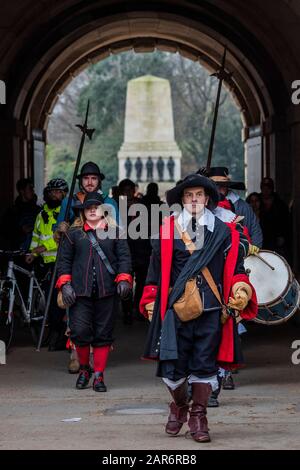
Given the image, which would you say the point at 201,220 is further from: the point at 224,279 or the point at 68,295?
the point at 68,295

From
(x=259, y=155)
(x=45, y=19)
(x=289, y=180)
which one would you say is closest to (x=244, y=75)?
(x=259, y=155)

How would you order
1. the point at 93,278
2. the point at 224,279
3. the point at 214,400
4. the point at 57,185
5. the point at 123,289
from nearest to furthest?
1. the point at 224,279
2. the point at 214,400
3. the point at 123,289
4. the point at 93,278
5. the point at 57,185

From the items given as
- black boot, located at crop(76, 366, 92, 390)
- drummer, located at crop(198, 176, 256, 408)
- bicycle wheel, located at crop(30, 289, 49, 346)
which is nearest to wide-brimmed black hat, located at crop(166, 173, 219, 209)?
drummer, located at crop(198, 176, 256, 408)

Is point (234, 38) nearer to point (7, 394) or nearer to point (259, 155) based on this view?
point (259, 155)

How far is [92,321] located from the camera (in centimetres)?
1111

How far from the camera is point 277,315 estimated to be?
11898 mm

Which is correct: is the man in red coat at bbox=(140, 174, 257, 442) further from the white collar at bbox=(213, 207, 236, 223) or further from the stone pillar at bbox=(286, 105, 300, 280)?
the stone pillar at bbox=(286, 105, 300, 280)

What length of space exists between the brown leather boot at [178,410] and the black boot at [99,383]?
2.45m

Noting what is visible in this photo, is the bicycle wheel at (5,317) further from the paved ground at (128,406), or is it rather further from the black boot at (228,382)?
the black boot at (228,382)

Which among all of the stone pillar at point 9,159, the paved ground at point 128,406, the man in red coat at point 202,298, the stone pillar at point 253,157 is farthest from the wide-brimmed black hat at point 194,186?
the stone pillar at point 253,157

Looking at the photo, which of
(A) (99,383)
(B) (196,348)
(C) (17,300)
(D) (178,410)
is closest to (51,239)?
(C) (17,300)

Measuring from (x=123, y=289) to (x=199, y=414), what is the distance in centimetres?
254

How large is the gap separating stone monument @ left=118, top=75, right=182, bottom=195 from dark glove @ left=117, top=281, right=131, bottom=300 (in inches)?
1405

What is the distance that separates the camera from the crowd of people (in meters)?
8.41
